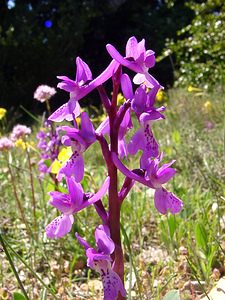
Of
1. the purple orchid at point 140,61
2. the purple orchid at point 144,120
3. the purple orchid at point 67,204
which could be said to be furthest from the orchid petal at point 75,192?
the purple orchid at point 140,61

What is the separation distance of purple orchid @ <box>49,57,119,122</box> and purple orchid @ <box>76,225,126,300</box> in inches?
8.0

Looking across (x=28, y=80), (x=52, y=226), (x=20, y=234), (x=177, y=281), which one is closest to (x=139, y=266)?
(x=177, y=281)

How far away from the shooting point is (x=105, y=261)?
2.73 ft

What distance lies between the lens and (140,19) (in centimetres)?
1226

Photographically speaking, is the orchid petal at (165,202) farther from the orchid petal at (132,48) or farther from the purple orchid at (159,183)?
the orchid petal at (132,48)

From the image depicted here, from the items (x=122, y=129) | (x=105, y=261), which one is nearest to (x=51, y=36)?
(x=122, y=129)

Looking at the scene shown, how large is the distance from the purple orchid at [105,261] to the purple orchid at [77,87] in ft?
0.67

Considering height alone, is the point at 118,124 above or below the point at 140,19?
below

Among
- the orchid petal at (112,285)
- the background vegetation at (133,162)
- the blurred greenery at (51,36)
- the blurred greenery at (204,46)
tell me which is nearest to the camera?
the orchid petal at (112,285)

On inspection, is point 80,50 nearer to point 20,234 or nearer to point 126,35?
point 126,35

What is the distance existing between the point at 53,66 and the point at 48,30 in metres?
0.74

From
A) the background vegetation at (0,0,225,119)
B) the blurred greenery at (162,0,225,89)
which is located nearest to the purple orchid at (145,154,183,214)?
the blurred greenery at (162,0,225,89)

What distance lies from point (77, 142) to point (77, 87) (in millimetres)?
96

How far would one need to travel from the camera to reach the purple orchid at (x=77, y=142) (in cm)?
84
